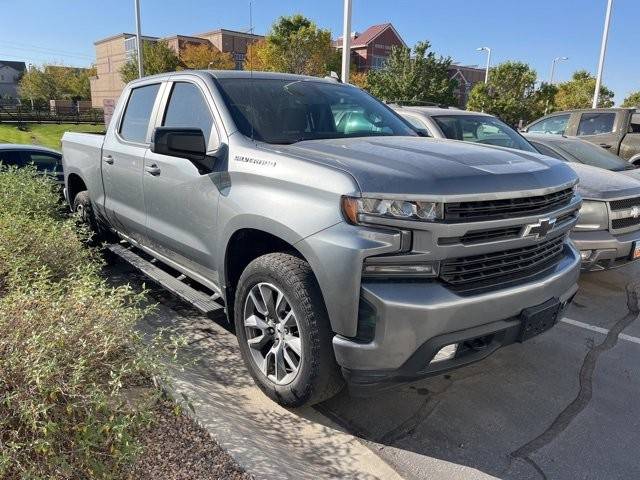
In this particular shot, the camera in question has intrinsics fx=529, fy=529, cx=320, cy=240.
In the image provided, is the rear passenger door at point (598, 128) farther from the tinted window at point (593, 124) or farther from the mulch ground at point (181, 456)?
the mulch ground at point (181, 456)

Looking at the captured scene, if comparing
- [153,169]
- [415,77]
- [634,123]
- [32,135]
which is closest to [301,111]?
[153,169]

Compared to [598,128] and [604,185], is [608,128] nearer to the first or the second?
[598,128]

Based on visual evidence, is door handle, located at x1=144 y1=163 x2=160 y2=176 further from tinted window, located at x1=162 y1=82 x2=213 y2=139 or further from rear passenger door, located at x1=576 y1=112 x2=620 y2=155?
rear passenger door, located at x1=576 y1=112 x2=620 y2=155

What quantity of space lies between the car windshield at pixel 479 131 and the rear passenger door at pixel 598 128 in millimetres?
4057

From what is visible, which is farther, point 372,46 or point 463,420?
point 372,46

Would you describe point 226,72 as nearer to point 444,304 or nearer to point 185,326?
point 185,326

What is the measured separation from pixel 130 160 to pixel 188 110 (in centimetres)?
91

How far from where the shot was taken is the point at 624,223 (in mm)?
5152

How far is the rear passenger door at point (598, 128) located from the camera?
32.6 ft

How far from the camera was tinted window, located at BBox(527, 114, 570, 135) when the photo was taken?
1036 centimetres

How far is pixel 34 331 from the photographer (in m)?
2.20

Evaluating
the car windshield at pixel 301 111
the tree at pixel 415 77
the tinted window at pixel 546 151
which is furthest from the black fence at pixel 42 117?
the car windshield at pixel 301 111

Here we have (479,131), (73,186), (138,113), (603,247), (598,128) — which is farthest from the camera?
(598,128)

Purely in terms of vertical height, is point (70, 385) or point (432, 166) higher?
point (432, 166)
